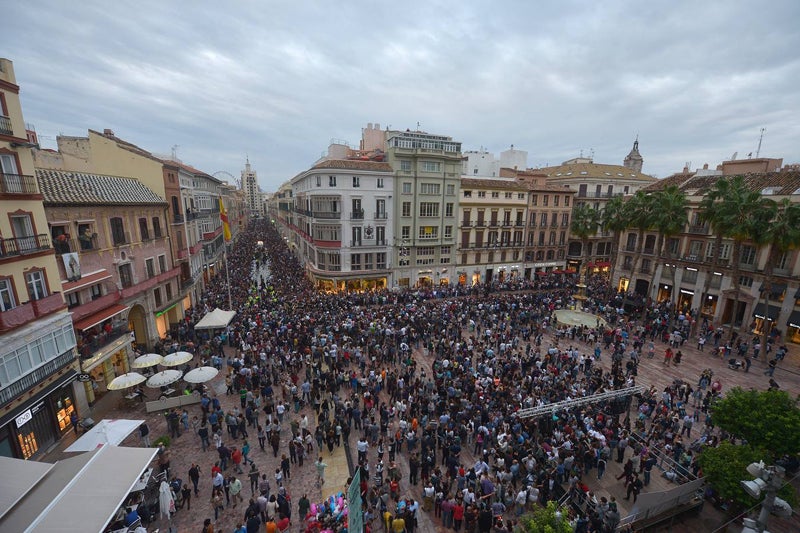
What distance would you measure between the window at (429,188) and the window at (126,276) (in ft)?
95.4

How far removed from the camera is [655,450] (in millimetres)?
15539

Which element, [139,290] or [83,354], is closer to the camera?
[83,354]

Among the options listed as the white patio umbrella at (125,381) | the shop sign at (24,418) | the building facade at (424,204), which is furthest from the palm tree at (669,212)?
the shop sign at (24,418)

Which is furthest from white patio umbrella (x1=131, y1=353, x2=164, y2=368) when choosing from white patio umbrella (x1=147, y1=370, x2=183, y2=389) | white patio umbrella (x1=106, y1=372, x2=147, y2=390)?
white patio umbrella (x1=106, y1=372, x2=147, y2=390)

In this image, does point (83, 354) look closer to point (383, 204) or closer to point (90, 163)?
point (90, 163)

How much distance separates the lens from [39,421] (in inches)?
612

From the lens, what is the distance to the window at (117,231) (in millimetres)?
22297

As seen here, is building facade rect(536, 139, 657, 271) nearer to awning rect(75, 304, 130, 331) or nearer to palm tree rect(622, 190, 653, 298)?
palm tree rect(622, 190, 653, 298)

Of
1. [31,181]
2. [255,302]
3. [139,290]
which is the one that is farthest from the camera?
[255,302]

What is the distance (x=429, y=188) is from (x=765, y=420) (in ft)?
114

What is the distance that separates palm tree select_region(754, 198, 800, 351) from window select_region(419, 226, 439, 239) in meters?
28.2

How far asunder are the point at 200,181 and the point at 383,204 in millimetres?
23107

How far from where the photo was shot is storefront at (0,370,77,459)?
554 inches

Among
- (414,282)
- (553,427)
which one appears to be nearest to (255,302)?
(414,282)
